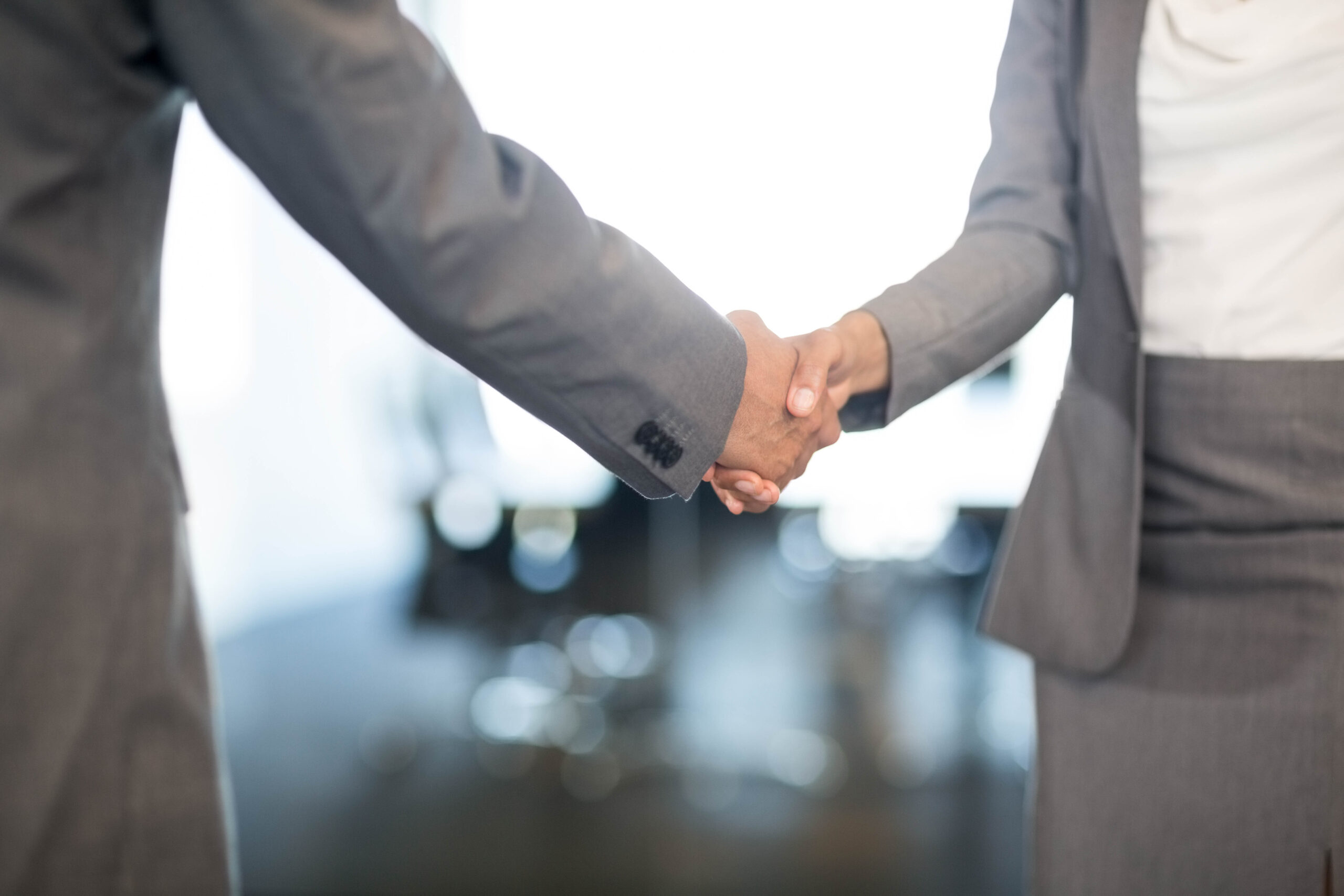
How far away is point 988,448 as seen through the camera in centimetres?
365

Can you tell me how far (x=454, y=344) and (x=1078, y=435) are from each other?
2.18 feet

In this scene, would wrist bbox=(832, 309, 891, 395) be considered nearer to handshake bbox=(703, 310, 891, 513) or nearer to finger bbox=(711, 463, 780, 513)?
handshake bbox=(703, 310, 891, 513)

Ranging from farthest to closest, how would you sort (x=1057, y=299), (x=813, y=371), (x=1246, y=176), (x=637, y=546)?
(x=637, y=546)
(x=1057, y=299)
(x=813, y=371)
(x=1246, y=176)

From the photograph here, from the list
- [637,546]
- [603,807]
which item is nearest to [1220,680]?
[603,807]

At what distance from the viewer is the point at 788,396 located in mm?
1197

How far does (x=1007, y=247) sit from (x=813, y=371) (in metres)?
0.28

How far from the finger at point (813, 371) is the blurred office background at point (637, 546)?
4.78 feet

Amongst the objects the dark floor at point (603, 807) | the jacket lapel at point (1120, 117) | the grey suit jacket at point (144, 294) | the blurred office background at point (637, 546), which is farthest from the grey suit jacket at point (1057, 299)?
the dark floor at point (603, 807)

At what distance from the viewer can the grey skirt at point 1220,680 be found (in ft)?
3.25

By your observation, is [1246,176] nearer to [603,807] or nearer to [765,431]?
[765,431]

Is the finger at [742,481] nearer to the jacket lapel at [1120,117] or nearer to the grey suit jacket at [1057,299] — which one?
the grey suit jacket at [1057,299]

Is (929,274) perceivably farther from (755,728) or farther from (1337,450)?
(755,728)

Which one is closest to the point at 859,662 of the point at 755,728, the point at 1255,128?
the point at 755,728

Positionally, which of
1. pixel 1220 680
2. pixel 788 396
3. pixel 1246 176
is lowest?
pixel 1220 680
